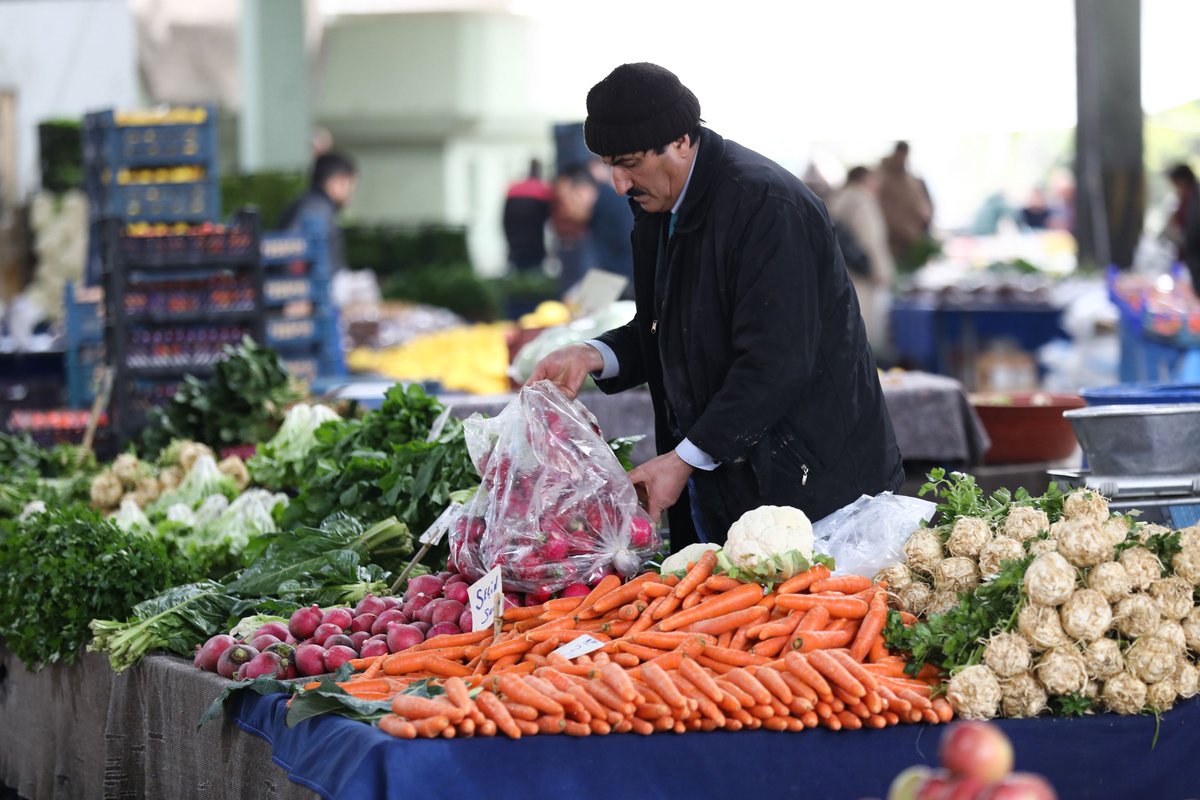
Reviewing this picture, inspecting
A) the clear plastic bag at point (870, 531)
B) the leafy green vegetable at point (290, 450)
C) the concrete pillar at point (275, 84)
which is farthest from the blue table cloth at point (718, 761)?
the concrete pillar at point (275, 84)

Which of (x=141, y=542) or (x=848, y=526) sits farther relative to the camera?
(x=141, y=542)

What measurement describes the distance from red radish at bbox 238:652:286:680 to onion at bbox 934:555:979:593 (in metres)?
1.50

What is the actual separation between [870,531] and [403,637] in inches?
44.3

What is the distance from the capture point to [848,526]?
381cm

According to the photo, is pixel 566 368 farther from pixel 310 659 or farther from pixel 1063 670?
pixel 1063 670

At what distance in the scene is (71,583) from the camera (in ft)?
14.8

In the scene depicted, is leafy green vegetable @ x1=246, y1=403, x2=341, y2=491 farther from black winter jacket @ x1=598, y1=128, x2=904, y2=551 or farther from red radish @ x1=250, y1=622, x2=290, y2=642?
black winter jacket @ x1=598, y1=128, x2=904, y2=551

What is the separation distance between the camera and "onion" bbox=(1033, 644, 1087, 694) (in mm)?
3184

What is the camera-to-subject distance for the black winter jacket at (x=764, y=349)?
369 centimetres

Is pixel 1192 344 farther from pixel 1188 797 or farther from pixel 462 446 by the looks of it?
pixel 1188 797

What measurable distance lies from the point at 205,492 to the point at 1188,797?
12.5 ft

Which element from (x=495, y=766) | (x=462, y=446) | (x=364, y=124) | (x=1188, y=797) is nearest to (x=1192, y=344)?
(x=462, y=446)

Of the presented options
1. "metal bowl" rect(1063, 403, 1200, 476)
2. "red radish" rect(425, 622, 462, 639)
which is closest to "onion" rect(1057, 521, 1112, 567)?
"metal bowl" rect(1063, 403, 1200, 476)

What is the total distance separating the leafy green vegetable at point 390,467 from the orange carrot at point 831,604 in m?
1.55
